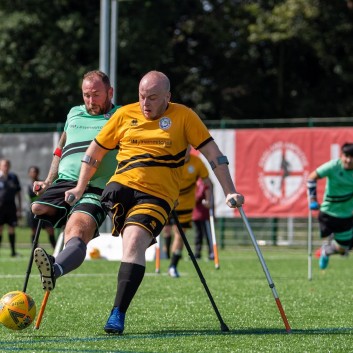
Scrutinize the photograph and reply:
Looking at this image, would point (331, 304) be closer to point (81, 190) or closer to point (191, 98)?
point (81, 190)

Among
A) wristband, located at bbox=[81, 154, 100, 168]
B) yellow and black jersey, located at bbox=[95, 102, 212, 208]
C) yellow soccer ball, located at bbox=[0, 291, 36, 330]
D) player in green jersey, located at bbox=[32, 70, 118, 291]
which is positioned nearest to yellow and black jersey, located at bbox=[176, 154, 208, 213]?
player in green jersey, located at bbox=[32, 70, 118, 291]

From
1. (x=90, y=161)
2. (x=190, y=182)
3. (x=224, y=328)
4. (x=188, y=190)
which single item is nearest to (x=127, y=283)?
(x=224, y=328)

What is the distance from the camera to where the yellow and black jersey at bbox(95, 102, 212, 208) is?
7.70m

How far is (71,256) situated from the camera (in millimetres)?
7754

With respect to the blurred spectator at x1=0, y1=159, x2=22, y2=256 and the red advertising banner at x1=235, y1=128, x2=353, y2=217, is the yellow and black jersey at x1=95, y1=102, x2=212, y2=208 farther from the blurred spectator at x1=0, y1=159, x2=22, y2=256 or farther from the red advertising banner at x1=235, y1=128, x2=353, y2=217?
the red advertising banner at x1=235, y1=128, x2=353, y2=217

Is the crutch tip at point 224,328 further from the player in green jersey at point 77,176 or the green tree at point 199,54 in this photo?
the green tree at point 199,54

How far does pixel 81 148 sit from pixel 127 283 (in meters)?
1.62

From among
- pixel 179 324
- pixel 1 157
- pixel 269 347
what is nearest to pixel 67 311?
pixel 179 324

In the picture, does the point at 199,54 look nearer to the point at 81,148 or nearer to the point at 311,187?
the point at 311,187

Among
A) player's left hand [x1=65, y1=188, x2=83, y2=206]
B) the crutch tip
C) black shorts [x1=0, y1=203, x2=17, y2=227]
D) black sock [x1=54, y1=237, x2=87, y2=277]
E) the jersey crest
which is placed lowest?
black shorts [x1=0, y1=203, x2=17, y2=227]

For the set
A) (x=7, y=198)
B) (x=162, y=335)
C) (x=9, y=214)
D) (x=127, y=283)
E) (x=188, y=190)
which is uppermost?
(x=127, y=283)

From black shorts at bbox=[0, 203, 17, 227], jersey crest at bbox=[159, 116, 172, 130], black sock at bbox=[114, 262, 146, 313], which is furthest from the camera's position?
black shorts at bbox=[0, 203, 17, 227]

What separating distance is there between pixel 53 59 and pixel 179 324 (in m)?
26.6

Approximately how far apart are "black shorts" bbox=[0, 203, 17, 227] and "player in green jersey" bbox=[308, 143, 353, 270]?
26.2 feet
